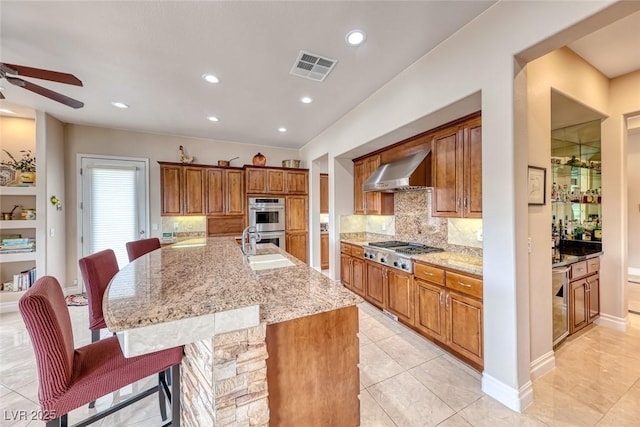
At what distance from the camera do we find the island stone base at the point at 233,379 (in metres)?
0.98

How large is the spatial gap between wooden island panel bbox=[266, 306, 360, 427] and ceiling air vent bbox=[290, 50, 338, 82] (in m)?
2.34

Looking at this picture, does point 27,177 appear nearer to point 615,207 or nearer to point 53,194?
point 53,194

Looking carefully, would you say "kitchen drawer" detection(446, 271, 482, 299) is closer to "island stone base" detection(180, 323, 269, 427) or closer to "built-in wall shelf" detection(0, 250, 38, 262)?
"island stone base" detection(180, 323, 269, 427)

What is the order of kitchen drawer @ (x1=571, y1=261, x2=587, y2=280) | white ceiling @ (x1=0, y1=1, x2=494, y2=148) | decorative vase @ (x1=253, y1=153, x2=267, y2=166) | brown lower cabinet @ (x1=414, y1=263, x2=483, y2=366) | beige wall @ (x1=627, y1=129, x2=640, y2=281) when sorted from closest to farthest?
white ceiling @ (x1=0, y1=1, x2=494, y2=148)
brown lower cabinet @ (x1=414, y1=263, x2=483, y2=366)
kitchen drawer @ (x1=571, y1=261, x2=587, y2=280)
beige wall @ (x1=627, y1=129, x2=640, y2=281)
decorative vase @ (x1=253, y1=153, x2=267, y2=166)

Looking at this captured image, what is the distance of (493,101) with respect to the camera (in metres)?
1.84

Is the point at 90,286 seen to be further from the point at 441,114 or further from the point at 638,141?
the point at 638,141

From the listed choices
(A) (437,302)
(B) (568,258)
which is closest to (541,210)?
(B) (568,258)

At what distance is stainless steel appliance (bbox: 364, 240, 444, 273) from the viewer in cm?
285

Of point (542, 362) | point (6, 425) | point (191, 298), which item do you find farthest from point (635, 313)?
point (6, 425)

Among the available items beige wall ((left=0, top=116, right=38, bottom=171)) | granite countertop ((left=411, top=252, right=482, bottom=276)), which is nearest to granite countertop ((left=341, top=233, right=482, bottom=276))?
granite countertop ((left=411, top=252, right=482, bottom=276))

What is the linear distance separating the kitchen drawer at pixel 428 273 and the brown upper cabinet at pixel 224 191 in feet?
12.4

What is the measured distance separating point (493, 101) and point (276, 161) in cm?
479

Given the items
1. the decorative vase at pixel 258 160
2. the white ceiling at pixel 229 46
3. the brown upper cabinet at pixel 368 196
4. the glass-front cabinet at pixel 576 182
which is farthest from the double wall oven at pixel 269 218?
the glass-front cabinet at pixel 576 182

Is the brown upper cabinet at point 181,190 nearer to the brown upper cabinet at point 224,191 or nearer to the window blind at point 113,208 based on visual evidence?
the brown upper cabinet at point 224,191
